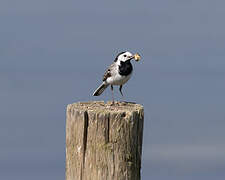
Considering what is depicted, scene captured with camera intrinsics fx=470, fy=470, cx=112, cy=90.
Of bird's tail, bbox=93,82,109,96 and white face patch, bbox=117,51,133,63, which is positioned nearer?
white face patch, bbox=117,51,133,63

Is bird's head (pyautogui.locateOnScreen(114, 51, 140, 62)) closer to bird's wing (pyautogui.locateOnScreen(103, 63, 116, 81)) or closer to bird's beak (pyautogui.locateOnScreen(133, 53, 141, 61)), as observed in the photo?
bird's wing (pyautogui.locateOnScreen(103, 63, 116, 81))

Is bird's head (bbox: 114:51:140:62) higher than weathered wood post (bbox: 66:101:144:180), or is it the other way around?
bird's head (bbox: 114:51:140:62)

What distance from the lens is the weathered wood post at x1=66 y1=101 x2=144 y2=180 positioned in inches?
200

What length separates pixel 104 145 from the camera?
5.06m

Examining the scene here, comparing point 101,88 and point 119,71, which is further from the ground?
point 119,71

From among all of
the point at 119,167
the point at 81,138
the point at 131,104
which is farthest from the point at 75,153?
the point at 131,104

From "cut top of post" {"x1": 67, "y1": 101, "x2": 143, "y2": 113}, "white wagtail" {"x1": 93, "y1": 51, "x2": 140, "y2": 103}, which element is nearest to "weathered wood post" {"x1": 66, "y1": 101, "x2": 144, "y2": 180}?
"cut top of post" {"x1": 67, "y1": 101, "x2": 143, "y2": 113}

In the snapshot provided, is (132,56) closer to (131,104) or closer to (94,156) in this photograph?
(131,104)

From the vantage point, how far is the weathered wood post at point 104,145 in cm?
508

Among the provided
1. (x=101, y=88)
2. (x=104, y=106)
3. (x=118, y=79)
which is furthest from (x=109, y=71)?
(x=104, y=106)

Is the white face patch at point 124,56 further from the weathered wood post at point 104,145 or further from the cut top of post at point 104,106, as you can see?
the weathered wood post at point 104,145

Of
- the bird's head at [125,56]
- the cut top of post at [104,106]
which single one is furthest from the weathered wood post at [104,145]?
the bird's head at [125,56]

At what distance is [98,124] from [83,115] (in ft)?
0.76

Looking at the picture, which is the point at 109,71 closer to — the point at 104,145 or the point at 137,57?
the point at 137,57
